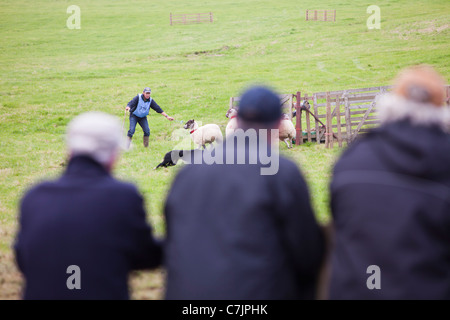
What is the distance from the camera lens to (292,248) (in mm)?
3197

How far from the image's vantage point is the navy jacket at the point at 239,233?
3.09 meters

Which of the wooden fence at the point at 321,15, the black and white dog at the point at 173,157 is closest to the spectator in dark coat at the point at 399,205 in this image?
the black and white dog at the point at 173,157

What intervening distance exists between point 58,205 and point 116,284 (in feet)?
2.16

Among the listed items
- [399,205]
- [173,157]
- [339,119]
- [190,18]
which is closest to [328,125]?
[339,119]

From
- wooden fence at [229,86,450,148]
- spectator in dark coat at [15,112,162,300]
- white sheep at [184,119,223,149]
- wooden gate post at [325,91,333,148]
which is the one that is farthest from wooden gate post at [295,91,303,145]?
spectator in dark coat at [15,112,162,300]

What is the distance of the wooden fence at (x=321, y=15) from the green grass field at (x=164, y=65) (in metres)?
1.27

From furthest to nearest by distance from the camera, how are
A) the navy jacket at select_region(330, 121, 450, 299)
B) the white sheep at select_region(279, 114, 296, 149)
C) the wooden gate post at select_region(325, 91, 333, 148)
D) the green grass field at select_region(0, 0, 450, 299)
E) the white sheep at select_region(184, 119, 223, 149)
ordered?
the wooden gate post at select_region(325, 91, 333, 148) < the white sheep at select_region(279, 114, 296, 149) < the white sheep at select_region(184, 119, 223, 149) < the green grass field at select_region(0, 0, 450, 299) < the navy jacket at select_region(330, 121, 450, 299)

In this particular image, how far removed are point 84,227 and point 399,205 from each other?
6.52 ft

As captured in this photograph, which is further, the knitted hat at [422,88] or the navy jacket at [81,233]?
the navy jacket at [81,233]

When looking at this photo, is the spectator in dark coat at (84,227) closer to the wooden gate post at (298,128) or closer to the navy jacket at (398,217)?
the navy jacket at (398,217)

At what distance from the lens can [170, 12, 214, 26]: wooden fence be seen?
62594 millimetres

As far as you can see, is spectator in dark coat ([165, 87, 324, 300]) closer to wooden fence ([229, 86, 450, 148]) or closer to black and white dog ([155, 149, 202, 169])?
black and white dog ([155, 149, 202, 169])

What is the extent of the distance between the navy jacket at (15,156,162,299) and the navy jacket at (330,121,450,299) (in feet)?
4.71
